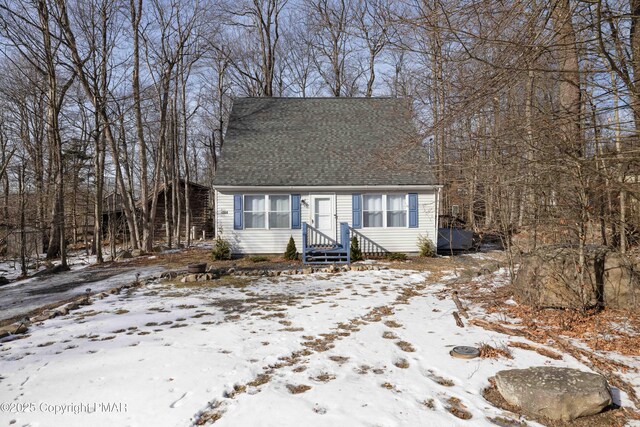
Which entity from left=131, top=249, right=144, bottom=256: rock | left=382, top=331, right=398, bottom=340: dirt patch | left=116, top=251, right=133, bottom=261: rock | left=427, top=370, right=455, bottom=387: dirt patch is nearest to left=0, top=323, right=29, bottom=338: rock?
left=382, top=331, right=398, bottom=340: dirt patch

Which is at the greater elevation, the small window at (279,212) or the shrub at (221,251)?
the small window at (279,212)

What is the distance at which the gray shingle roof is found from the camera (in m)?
13.1

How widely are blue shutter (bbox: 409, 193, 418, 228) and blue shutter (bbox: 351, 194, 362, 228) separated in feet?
5.69

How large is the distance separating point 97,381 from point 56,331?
2.18 meters

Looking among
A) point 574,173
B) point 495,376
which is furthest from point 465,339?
point 574,173

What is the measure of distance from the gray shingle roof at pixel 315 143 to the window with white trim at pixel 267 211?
1.87ft

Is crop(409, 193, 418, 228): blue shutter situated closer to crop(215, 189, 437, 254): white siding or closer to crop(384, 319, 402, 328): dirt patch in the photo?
crop(215, 189, 437, 254): white siding

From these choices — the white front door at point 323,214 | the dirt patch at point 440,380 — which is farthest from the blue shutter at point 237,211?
the dirt patch at point 440,380

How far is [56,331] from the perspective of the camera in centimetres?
516

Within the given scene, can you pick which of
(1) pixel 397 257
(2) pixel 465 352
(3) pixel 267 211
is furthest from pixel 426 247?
(2) pixel 465 352

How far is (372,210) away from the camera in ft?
43.5

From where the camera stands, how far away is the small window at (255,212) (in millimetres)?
13109

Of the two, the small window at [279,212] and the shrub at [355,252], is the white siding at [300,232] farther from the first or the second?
the shrub at [355,252]

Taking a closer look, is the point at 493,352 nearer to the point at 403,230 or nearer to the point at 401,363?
the point at 401,363
